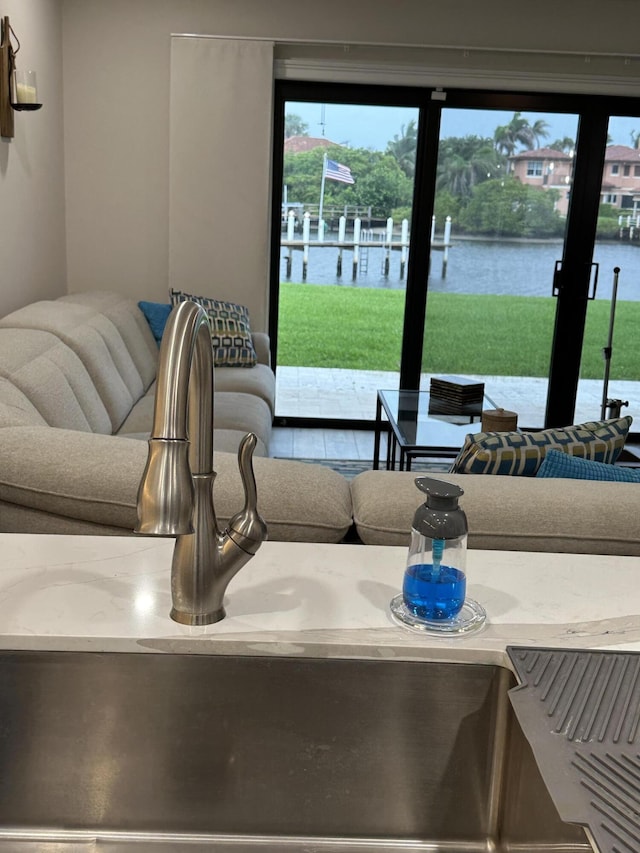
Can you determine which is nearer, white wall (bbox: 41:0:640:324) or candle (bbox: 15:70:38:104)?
candle (bbox: 15:70:38:104)

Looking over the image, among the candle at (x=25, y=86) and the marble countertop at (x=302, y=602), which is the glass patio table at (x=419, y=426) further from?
the marble countertop at (x=302, y=602)

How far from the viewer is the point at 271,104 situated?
4.90 meters

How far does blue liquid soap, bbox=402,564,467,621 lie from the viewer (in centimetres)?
102

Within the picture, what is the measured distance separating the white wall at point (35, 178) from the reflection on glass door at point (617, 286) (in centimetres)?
308

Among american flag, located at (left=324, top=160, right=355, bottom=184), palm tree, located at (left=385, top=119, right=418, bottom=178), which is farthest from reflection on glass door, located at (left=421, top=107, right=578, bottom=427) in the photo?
american flag, located at (left=324, top=160, right=355, bottom=184)

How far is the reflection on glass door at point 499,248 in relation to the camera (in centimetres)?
516

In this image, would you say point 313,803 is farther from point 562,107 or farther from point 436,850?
point 562,107

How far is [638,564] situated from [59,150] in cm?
439

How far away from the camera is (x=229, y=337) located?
4621mm

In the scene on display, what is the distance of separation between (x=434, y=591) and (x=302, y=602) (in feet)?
0.52

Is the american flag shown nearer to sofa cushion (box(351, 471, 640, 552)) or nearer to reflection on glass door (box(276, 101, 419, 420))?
reflection on glass door (box(276, 101, 419, 420))

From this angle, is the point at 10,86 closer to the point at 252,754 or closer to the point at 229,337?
the point at 229,337

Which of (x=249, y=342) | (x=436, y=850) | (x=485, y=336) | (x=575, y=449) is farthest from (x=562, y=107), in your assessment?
(x=436, y=850)

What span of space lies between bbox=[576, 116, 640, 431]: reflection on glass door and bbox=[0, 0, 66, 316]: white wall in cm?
308
